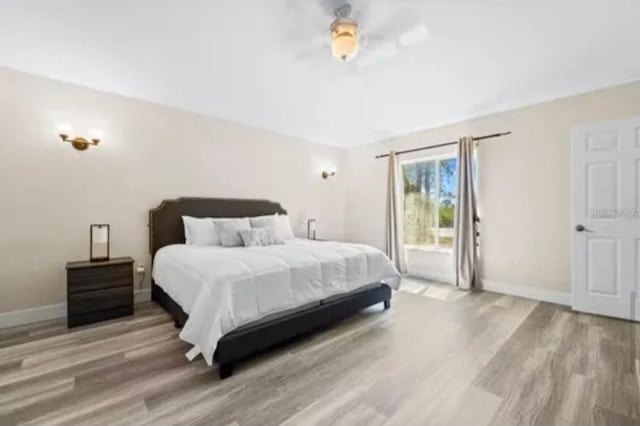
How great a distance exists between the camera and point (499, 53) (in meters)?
2.71

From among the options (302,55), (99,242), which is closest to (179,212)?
(99,242)

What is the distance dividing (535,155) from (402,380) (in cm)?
340

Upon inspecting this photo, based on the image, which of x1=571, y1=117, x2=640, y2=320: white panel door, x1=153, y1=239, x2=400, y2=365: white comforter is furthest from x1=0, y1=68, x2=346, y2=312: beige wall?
x1=571, y1=117, x2=640, y2=320: white panel door

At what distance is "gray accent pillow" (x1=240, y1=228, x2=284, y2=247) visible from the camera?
3.59 meters

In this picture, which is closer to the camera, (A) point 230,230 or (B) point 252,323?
(B) point 252,323

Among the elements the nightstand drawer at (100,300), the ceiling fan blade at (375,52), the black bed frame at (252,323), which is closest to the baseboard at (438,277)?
the black bed frame at (252,323)

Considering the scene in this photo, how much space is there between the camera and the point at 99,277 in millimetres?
2975

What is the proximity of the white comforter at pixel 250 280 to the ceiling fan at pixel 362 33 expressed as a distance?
5.93ft

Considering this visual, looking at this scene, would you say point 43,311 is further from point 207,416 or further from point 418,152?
point 418,152

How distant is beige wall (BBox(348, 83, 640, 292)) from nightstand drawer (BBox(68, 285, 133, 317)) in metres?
4.59

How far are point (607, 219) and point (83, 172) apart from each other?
5759 mm

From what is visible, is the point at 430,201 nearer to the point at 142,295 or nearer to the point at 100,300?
the point at 142,295

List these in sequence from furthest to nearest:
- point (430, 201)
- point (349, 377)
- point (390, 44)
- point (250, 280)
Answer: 1. point (430, 201)
2. point (390, 44)
3. point (250, 280)
4. point (349, 377)

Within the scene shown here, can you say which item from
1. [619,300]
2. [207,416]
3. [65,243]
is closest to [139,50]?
[65,243]
